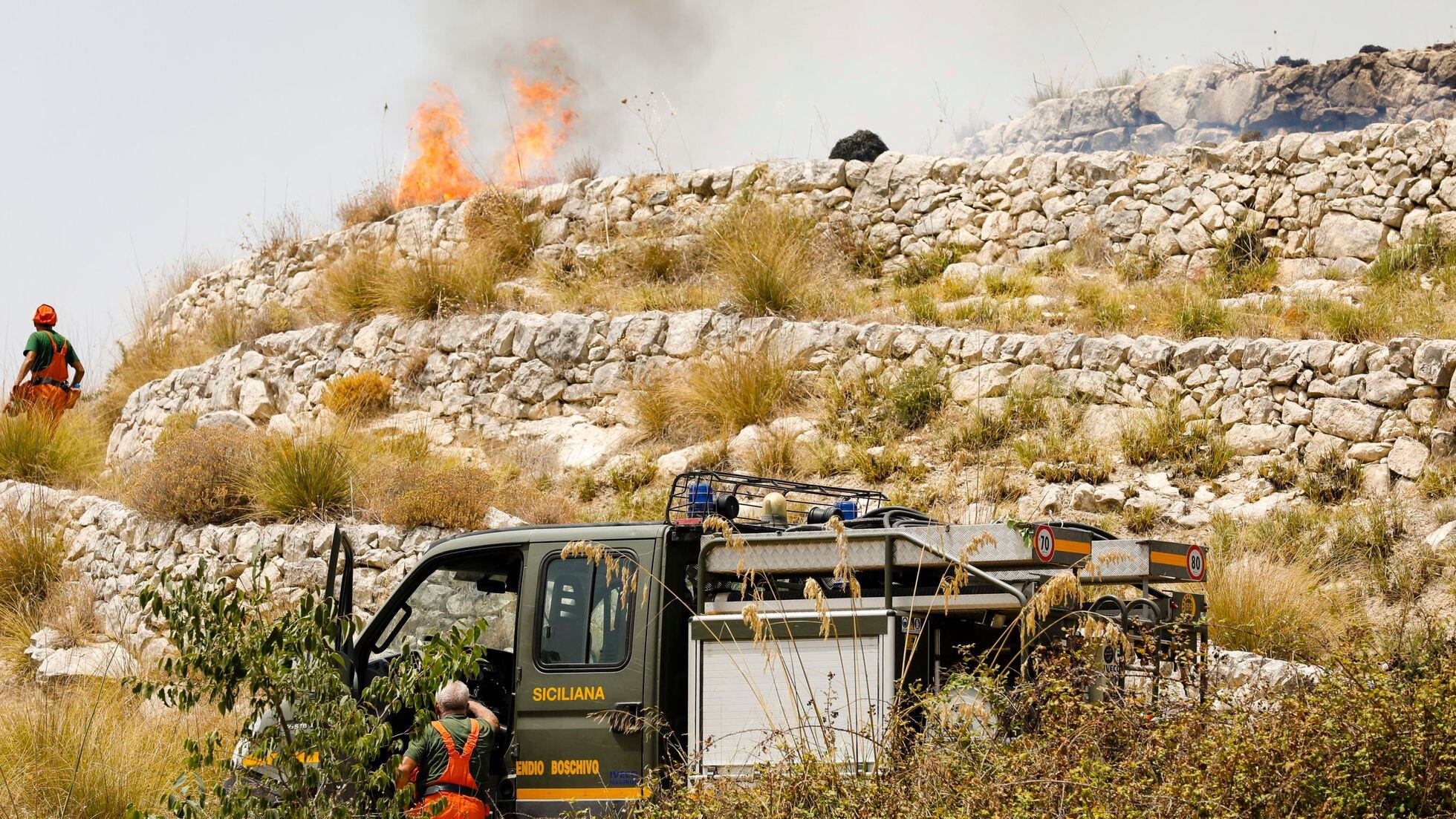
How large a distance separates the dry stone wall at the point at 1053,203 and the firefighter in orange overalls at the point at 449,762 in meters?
11.7

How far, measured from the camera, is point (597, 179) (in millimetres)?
18172

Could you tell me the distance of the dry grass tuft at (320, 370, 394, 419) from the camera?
15.2 meters

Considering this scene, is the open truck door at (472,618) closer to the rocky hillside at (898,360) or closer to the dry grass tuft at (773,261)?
the rocky hillside at (898,360)

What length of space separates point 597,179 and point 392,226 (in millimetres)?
3315

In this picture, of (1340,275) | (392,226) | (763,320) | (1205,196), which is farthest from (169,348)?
(1340,275)

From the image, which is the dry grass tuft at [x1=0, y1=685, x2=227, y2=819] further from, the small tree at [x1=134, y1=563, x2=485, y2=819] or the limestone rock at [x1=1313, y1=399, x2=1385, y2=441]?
the limestone rock at [x1=1313, y1=399, x2=1385, y2=441]

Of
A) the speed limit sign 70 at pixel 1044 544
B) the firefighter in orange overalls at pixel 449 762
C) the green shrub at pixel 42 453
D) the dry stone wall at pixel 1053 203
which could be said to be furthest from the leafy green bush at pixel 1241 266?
the green shrub at pixel 42 453

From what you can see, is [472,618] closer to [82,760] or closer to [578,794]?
[578,794]

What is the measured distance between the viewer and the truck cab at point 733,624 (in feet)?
15.2

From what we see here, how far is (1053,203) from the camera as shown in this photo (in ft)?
51.6

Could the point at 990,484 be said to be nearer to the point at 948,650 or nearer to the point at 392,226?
the point at 948,650

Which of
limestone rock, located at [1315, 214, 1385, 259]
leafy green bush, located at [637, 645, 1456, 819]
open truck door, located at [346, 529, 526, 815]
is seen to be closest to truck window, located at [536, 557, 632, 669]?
open truck door, located at [346, 529, 526, 815]

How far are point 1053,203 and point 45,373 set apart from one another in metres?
13.1

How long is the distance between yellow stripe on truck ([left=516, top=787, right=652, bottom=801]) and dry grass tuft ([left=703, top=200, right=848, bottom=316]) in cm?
943
